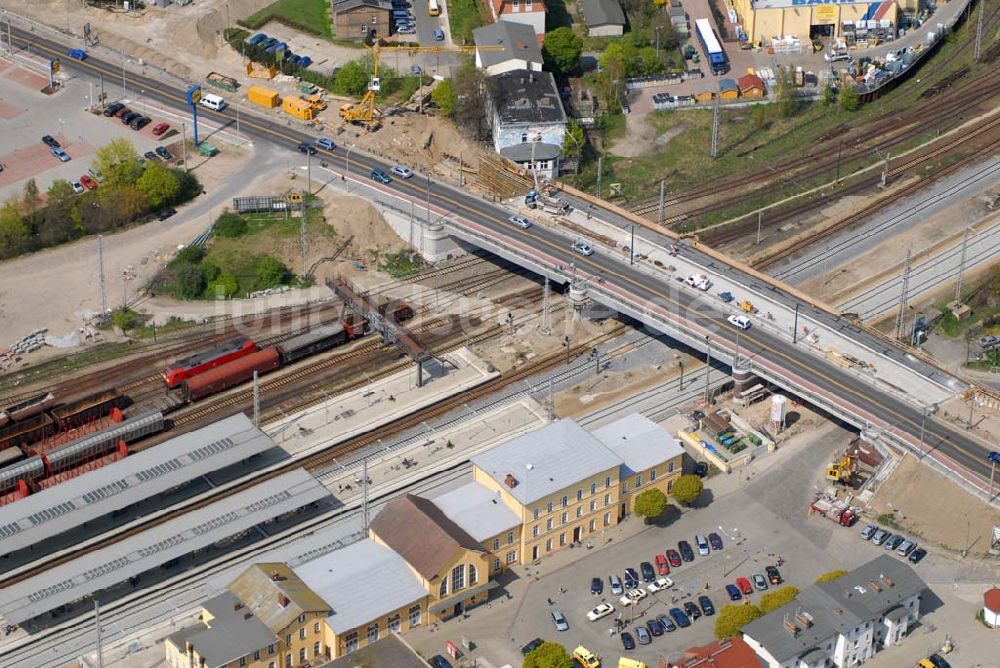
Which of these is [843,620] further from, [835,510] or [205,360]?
[205,360]

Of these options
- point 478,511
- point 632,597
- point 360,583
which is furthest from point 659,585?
point 360,583

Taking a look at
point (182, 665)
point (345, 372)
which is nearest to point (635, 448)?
point (345, 372)

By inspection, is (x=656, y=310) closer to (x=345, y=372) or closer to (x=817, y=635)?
(x=345, y=372)

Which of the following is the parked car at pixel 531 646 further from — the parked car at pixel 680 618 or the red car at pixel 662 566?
the red car at pixel 662 566

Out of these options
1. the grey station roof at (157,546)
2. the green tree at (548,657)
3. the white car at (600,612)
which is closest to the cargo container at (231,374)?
the grey station roof at (157,546)

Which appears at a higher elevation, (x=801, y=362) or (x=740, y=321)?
(x=740, y=321)

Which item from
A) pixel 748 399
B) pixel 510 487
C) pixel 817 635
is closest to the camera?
pixel 817 635
